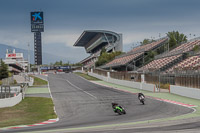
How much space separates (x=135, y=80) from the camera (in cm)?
4975

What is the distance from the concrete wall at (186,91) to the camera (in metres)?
29.1

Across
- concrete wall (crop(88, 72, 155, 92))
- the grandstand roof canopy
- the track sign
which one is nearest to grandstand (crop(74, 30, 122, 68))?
the grandstand roof canopy

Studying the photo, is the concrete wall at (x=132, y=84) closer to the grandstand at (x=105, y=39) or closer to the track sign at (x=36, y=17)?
the track sign at (x=36, y=17)

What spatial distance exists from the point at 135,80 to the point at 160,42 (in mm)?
34332

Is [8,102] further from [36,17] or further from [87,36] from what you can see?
[87,36]

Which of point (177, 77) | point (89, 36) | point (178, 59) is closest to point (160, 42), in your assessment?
point (178, 59)

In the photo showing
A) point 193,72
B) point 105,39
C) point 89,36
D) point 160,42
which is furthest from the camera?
point 89,36

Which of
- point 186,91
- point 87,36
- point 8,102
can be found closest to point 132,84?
point 186,91

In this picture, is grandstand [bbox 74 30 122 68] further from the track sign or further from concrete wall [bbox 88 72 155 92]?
concrete wall [bbox 88 72 155 92]

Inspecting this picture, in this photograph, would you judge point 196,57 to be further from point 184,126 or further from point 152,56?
point 184,126

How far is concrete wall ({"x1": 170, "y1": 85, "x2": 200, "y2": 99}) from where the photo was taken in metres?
29.1

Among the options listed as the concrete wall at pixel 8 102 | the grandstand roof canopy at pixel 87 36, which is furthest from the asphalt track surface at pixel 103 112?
the grandstand roof canopy at pixel 87 36

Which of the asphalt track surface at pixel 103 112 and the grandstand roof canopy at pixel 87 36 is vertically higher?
the grandstand roof canopy at pixel 87 36

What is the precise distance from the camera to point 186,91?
103 ft
